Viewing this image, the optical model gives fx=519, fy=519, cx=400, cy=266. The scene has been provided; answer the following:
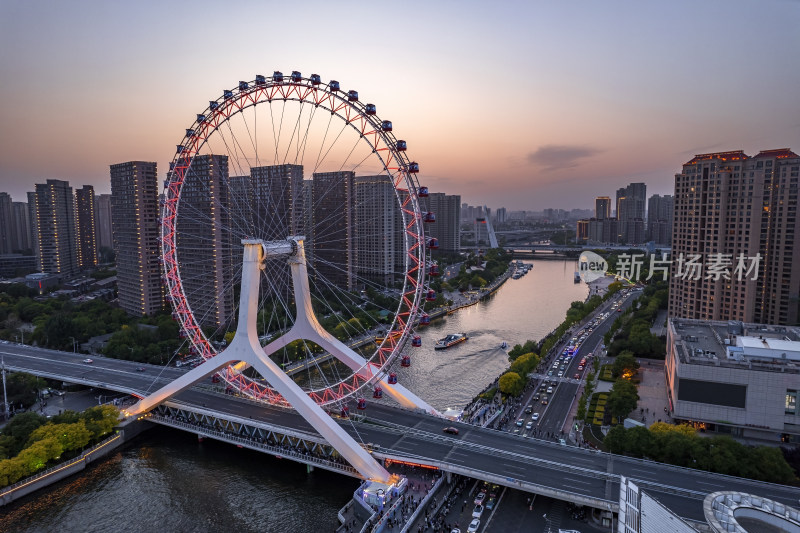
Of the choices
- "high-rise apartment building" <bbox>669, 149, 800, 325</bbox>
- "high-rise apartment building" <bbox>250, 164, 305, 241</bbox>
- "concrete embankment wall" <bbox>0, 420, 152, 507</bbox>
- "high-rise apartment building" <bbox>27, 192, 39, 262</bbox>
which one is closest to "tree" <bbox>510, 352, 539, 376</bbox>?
"high-rise apartment building" <bbox>250, 164, 305, 241</bbox>

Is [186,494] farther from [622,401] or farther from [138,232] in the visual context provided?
[138,232]

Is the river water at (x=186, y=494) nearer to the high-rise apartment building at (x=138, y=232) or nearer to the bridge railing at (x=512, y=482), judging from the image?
the bridge railing at (x=512, y=482)

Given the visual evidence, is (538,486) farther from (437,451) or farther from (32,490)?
(32,490)

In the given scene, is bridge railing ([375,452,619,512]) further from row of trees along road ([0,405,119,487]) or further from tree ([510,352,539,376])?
row of trees along road ([0,405,119,487])

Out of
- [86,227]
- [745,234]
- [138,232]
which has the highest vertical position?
[86,227]

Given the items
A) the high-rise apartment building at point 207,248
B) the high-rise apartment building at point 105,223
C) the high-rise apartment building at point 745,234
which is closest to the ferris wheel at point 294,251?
the high-rise apartment building at point 207,248

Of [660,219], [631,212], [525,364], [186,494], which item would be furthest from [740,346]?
[631,212]

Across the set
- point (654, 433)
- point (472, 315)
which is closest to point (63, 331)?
point (472, 315)
